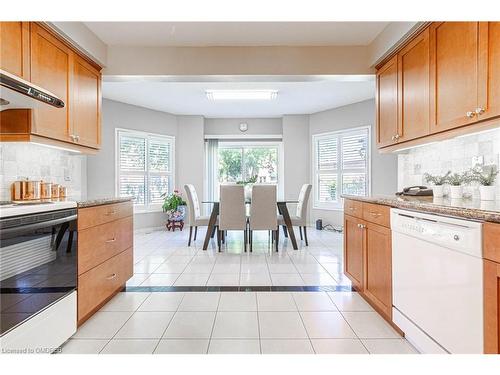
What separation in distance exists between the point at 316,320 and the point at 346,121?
4.49m

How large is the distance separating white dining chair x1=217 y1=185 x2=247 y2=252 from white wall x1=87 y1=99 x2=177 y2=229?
2.41m

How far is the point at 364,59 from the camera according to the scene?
292 cm

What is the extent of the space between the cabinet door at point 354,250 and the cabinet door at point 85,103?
→ 8.73 ft

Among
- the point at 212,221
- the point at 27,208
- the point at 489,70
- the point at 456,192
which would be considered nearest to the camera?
the point at 27,208

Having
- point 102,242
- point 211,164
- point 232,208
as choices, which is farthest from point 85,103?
point 211,164

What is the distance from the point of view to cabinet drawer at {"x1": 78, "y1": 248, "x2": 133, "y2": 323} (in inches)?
75.6

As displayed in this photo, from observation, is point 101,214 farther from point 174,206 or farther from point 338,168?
point 338,168

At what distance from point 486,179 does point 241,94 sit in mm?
3632

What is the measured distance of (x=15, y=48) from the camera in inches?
72.7

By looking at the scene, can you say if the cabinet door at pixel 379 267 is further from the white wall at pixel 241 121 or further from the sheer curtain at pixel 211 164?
the sheer curtain at pixel 211 164

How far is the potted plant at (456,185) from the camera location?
1913 millimetres

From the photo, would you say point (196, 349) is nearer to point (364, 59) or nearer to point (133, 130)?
point (364, 59)

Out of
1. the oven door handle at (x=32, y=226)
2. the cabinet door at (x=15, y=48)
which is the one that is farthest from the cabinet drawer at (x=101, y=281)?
the cabinet door at (x=15, y=48)
